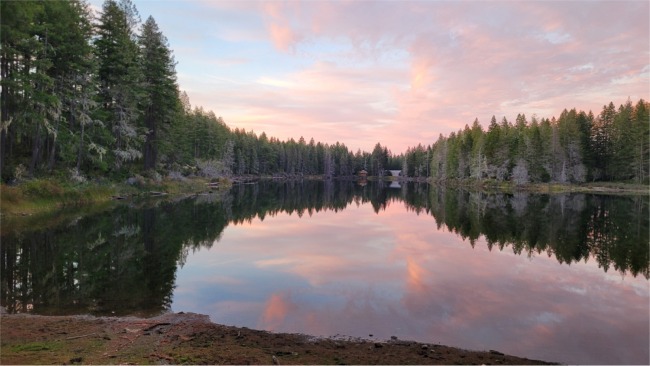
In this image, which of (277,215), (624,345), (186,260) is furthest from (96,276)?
(277,215)

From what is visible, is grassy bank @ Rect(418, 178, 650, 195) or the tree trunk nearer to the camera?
the tree trunk

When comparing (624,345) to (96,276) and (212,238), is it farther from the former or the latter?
(212,238)

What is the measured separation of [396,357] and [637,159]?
97453 mm

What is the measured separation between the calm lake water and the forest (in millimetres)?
10443

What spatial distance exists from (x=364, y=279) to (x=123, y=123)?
38.3 m

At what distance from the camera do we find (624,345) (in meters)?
9.88

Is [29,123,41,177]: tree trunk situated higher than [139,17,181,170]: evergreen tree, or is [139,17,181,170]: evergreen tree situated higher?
[139,17,181,170]: evergreen tree

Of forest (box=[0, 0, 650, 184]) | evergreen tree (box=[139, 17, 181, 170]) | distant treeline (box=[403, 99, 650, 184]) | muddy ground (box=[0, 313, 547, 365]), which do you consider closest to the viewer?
muddy ground (box=[0, 313, 547, 365])

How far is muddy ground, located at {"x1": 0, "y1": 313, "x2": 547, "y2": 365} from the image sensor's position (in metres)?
7.52

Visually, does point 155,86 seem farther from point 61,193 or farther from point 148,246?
point 148,246

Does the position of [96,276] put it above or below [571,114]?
below

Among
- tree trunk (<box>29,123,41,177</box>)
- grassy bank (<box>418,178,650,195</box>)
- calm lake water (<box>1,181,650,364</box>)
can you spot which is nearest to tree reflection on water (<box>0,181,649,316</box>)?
calm lake water (<box>1,181,650,364</box>)

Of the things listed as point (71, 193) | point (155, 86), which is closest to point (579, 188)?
point (155, 86)

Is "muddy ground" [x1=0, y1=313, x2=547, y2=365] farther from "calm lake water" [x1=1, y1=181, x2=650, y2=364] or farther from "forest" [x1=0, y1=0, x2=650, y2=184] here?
"forest" [x1=0, y1=0, x2=650, y2=184]
